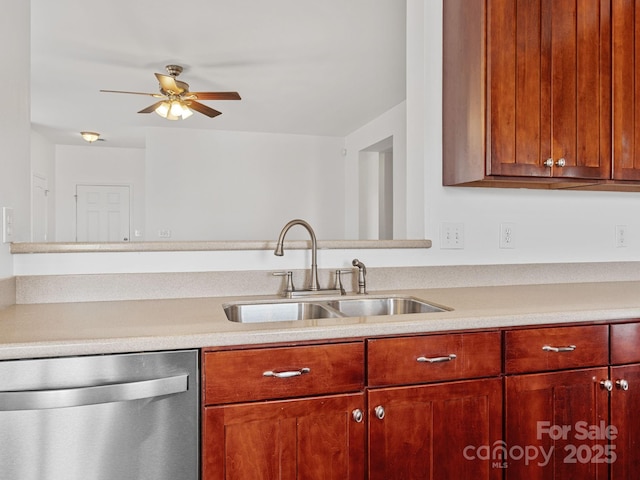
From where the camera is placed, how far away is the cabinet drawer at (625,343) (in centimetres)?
142

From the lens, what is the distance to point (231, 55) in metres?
3.35

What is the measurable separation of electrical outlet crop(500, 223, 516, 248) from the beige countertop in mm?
380

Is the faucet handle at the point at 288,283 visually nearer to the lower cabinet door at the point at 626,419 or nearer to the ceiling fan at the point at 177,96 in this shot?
the lower cabinet door at the point at 626,419

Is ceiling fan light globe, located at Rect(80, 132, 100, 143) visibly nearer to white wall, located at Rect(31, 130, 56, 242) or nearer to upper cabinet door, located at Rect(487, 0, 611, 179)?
white wall, located at Rect(31, 130, 56, 242)

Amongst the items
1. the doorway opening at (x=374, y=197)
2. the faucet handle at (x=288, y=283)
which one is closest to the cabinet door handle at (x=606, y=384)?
the faucet handle at (x=288, y=283)

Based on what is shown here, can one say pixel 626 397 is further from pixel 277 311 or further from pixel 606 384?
pixel 277 311

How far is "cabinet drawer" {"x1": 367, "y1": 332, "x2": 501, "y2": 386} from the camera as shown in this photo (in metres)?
1.22

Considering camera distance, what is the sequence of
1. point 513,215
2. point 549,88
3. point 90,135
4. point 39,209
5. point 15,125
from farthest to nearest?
point 39,209
point 90,135
point 513,215
point 549,88
point 15,125

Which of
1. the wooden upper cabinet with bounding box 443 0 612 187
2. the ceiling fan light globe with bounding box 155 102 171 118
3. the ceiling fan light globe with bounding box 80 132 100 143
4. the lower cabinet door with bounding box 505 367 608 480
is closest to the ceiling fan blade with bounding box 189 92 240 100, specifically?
the ceiling fan light globe with bounding box 155 102 171 118

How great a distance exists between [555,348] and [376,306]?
2.04 ft

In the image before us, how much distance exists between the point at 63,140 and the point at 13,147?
5.52 m

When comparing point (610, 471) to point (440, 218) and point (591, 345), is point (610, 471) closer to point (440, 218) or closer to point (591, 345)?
point (591, 345)

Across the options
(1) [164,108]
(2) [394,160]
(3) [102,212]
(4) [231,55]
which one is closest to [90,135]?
(3) [102,212]

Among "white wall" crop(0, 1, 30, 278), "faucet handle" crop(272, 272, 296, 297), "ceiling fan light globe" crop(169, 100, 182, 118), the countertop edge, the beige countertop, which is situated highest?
"ceiling fan light globe" crop(169, 100, 182, 118)
